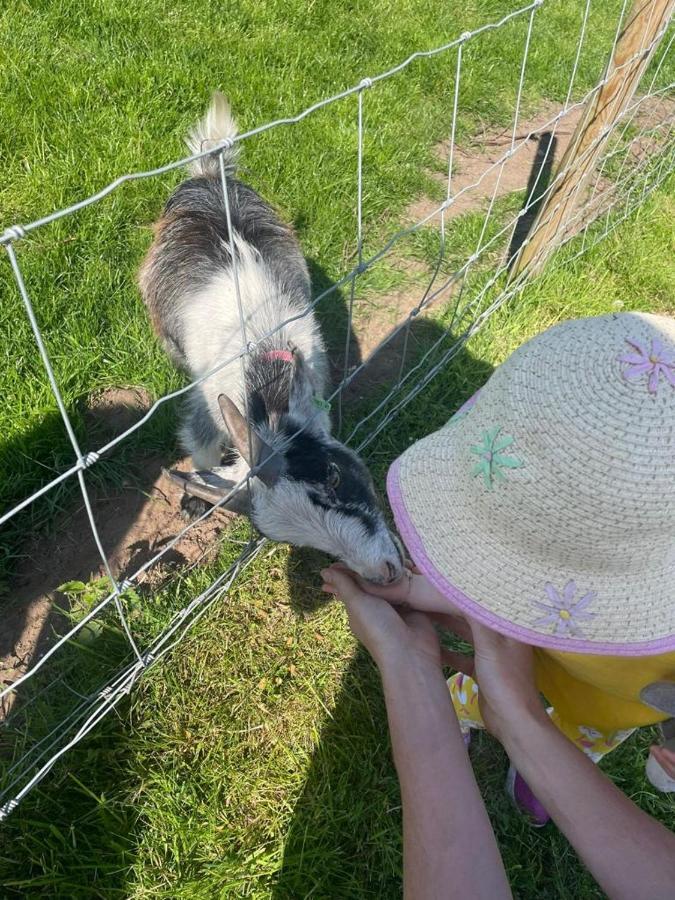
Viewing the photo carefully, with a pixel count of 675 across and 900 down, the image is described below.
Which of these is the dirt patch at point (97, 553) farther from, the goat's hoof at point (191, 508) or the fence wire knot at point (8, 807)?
the fence wire knot at point (8, 807)

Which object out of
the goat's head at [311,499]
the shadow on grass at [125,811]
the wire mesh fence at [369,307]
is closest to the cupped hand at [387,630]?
the goat's head at [311,499]

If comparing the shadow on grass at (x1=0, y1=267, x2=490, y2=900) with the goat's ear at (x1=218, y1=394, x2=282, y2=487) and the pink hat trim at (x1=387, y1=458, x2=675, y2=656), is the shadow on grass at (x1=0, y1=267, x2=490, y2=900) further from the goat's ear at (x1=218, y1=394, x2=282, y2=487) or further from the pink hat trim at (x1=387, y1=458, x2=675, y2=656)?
the pink hat trim at (x1=387, y1=458, x2=675, y2=656)

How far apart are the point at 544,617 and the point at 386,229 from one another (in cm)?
347

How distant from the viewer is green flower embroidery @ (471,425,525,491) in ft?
3.67

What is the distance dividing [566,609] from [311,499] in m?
1.21

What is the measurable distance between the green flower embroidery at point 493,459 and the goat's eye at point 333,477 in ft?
3.81

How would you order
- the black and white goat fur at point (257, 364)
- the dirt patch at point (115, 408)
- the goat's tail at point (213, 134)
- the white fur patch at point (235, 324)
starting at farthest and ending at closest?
the goat's tail at point (213, 134) → the dirt patch at point (115, 408) → the white fur patch at point (235, 324) → the black and white goat fur at point (257, 364)

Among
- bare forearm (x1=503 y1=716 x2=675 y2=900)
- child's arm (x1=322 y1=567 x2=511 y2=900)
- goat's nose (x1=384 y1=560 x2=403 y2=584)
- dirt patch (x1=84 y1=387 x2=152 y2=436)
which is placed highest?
bare forearm (x1=503 y1=716 x2=675 y2=900)

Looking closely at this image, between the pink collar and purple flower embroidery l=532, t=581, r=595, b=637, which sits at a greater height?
purple flower embroidery l=532, t=581, r=595, b=637

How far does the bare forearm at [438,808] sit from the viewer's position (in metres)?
1.25

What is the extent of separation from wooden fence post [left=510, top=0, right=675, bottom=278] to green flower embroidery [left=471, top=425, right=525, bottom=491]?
8.97ft

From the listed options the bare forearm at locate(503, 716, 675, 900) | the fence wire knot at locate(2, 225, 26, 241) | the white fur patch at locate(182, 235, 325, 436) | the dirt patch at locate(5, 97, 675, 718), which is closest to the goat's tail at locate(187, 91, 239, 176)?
the white fur patch at locate(182, 235, 325, 436)

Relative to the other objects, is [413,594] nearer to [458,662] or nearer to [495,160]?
[458,662]

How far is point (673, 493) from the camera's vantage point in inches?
40.1
